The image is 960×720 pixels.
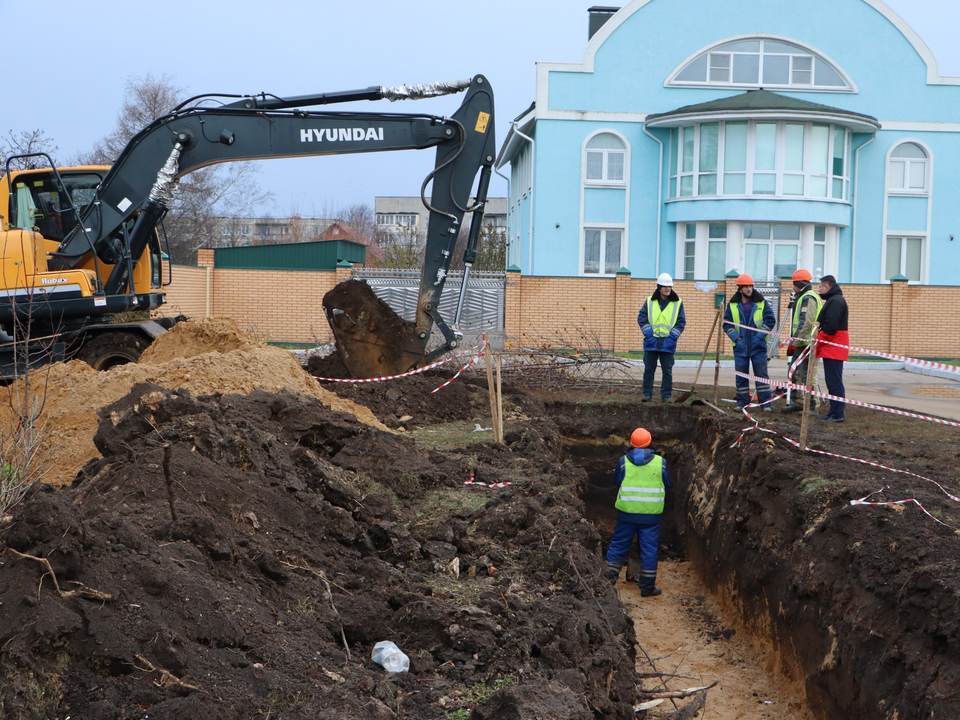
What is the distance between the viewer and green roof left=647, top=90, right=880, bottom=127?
2566cm

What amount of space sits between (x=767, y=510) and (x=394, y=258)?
1203 inches

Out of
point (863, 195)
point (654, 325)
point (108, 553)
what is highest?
point (863, 195)

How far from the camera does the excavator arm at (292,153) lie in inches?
410

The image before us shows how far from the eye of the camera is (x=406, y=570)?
5.28 m

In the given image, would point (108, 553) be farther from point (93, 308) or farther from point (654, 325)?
point (654, 325)

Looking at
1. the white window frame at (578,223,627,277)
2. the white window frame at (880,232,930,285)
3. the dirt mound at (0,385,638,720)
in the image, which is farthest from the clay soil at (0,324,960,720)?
the white window frame at (880,232,930,285)

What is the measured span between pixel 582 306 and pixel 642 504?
47.9ft

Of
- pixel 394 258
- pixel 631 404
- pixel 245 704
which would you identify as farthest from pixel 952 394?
pixel 394 258

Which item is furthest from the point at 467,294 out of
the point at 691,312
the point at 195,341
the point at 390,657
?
the point at 390,657

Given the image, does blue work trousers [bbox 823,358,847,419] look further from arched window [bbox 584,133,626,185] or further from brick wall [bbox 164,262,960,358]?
arched window [bbox 584,133,626,185]

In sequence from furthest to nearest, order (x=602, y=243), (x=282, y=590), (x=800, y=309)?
(x=602, y=243), (x=800, y=309), (x=282, y=590)

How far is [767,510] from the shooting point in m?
7.56

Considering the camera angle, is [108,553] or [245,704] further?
[108,553]

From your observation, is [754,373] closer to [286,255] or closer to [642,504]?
[642,504]
